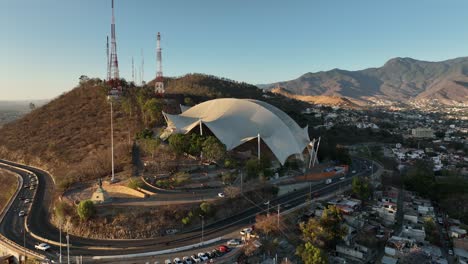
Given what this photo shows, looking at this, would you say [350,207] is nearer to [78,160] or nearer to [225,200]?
[225,200]

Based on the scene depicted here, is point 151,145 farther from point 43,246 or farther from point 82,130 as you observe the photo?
point 82,130

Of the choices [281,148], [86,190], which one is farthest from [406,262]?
[86,190]

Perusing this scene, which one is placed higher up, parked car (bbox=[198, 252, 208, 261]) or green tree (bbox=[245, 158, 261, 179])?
green tree (bbox=[245, 158, 261, 179])

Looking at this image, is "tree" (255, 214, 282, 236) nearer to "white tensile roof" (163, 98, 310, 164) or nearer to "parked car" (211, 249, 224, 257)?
"parked car" (211, 249, 224, 257)

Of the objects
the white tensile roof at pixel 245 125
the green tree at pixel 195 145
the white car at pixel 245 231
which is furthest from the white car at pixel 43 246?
the white tensile roof at pixel 245 125

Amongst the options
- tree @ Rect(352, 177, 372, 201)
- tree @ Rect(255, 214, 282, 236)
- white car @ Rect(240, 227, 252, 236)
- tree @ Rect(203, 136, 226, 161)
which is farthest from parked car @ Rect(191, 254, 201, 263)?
tree @ Rect(352, 177, 372, 201)

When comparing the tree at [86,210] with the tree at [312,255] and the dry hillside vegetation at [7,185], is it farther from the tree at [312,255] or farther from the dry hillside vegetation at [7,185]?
the dry hillside vegetation at [7,185]
